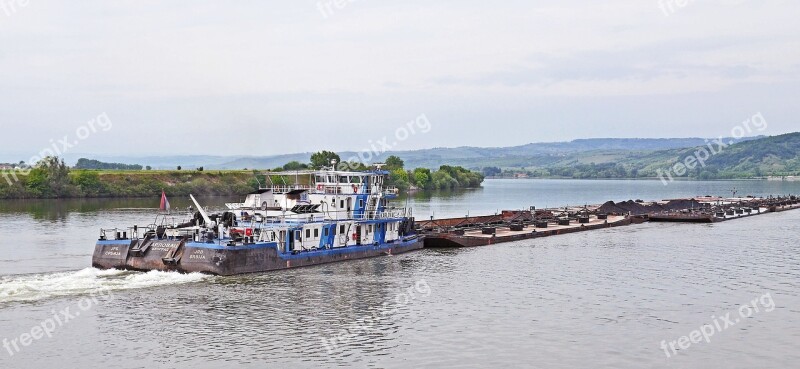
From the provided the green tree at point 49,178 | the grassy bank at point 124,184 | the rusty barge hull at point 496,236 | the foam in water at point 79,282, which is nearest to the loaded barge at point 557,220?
the rusty barge hull at point 496,236

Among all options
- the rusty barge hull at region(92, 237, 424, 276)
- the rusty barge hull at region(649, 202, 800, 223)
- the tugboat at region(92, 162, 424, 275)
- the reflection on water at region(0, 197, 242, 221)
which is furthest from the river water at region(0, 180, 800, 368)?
the reflection on water at region(0, 197, 242, 221)

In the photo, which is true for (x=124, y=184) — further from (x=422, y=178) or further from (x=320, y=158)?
(x=422, y=178)

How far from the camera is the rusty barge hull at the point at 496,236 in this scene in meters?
65.6

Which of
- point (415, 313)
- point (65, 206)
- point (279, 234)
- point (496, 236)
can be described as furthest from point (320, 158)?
point (415, 313)

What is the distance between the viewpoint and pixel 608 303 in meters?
40.9

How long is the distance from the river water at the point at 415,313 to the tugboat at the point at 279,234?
1.13 m

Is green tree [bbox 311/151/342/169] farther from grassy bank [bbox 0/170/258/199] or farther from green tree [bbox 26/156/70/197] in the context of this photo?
green tree [bbox 26/156/70/197]

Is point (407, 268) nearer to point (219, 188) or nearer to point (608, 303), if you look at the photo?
point (608, 303)

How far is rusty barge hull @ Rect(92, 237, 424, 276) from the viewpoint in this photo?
4434cm

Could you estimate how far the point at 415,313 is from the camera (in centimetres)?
3788

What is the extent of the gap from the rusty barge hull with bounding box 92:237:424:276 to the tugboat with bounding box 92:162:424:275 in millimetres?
55

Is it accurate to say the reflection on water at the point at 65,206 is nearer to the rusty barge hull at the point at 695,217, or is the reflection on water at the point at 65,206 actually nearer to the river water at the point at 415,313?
the river water at the point at 415,313

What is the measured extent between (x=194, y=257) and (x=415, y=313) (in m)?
13.9

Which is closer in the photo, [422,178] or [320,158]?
[320,158]
